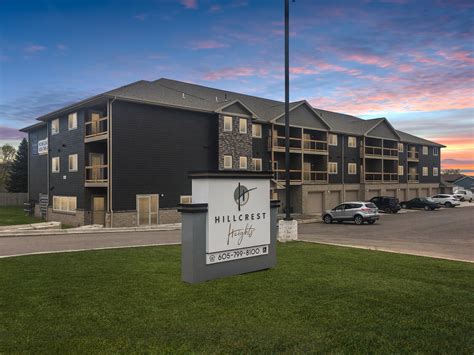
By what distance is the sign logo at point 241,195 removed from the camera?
10.4 metres

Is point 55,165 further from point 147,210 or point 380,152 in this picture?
point 380,152

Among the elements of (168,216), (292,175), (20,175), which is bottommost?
(168,216)

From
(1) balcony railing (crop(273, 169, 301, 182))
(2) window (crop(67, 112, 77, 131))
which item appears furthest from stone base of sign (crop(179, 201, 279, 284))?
(1) balcony railing (crop(273, 169, 301, 182))

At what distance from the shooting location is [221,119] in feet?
112

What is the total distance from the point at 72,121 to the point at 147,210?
33.5ft

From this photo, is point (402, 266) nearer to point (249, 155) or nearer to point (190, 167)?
point (190, 167)

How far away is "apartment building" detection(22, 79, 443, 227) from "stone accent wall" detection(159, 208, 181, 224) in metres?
0.08

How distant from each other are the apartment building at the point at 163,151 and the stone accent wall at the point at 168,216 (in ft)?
0.25

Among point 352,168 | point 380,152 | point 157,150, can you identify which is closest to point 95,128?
point 157,150

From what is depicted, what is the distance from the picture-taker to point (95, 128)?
Answer: 30562mm

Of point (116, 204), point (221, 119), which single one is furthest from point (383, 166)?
point (116, 204)

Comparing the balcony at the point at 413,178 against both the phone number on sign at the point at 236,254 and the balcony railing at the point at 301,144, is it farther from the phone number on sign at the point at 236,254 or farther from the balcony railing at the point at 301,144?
the phone number on sign at the point at 236,254

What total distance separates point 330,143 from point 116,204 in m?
27.8

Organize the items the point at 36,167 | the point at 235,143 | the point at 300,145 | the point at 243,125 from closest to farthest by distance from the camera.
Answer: the point at 235,143, the point at 243,125, the point at 36,167, the point at 300,145
